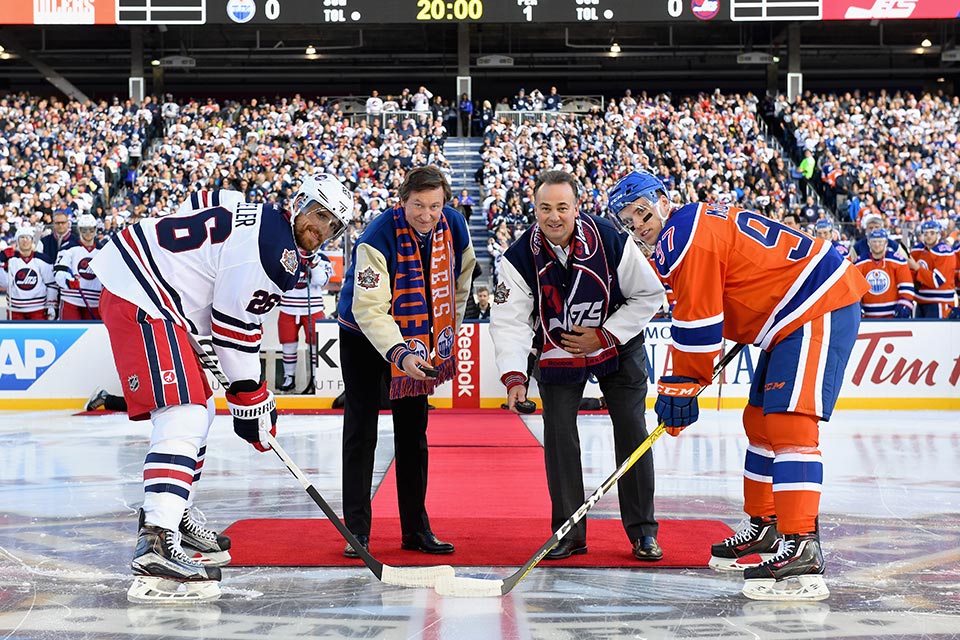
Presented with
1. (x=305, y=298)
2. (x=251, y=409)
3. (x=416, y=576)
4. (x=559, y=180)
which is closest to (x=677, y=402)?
(x=559, y=180)

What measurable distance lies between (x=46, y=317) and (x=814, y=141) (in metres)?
15.9

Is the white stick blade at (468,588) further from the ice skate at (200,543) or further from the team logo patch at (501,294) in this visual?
the team logo patch at (501,294)

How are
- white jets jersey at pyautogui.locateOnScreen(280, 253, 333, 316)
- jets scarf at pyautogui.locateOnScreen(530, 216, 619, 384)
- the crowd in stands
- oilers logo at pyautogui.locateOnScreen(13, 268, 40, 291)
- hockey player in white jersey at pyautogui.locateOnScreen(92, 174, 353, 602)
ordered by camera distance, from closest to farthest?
hockey player in white jersey at pyautogui.locateOnScreen(92, 174, 353, 602) < jets scarf at pyautogui.locateOnScreen(530, 216, 619, 384) < white jets jersey at pyautogui.locateOnScreen(280, 253, 333, 316) < oilers logo at pyautogui.locateOnScreen(13, 268, 40, 291) < the crowd in stands

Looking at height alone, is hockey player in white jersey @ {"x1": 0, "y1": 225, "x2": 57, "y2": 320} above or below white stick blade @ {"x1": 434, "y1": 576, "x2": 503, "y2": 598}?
above

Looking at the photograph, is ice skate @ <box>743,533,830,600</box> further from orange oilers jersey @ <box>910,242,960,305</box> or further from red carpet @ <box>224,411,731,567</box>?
orange oilers jersey @ <box>910,242,960,305</box>

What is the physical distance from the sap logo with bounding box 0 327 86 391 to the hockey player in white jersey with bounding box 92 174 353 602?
792cm

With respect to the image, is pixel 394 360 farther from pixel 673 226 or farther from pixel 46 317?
pixel 46 317

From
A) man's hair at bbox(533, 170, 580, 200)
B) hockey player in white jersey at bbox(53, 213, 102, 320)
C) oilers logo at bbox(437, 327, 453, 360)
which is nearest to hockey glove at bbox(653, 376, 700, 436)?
man's hair at bbox(533, 170, 580, 200)

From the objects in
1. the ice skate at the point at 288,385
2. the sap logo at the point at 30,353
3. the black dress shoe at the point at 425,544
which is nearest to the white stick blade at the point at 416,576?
the black dress shoe at the point at 425,544

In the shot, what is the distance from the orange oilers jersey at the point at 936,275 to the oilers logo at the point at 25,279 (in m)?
10.8

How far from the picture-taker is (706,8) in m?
22.8

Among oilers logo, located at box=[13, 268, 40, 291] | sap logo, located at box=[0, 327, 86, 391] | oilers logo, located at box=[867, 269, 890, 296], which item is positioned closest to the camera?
sap logo, located at box=[0, 327, 86, 391]

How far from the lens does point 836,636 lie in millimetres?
3529

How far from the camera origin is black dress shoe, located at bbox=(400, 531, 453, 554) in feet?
15.7
